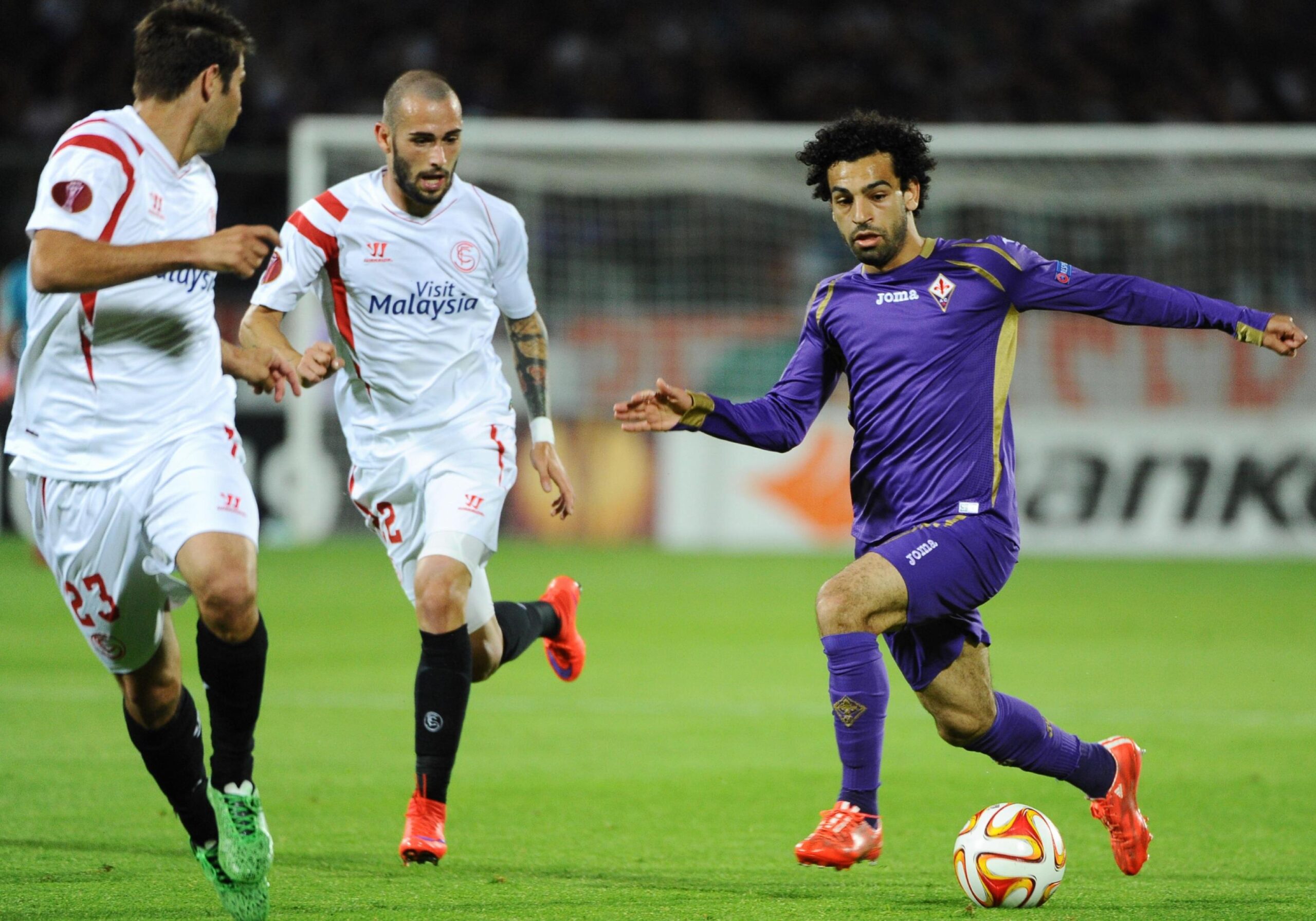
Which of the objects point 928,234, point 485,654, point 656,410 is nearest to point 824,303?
point 656,410

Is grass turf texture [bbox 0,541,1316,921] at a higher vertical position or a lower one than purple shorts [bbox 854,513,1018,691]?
lower

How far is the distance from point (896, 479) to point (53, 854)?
8.59ft

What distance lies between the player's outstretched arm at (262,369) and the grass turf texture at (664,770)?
1297 millimetres

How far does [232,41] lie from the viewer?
4.38 m

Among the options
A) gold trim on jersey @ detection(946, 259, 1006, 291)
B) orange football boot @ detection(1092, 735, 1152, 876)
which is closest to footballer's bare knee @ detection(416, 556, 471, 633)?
gold trim on jersey @ detection(946, 259, 1006, 291)

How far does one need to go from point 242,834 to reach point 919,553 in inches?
73.2

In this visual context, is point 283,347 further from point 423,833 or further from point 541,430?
point 423,833

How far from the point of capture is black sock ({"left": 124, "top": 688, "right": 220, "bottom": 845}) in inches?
171

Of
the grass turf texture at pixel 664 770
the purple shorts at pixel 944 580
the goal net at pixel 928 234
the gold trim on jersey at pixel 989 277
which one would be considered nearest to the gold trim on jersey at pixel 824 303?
the gold trim on jersey at pixel 989 277

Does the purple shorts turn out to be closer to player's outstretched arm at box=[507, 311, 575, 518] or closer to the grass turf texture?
the grass turf texture

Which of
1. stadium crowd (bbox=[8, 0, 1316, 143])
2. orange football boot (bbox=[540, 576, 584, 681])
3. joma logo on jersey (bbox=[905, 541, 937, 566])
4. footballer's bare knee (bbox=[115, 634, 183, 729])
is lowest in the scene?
orange football boot (bbox=[540, 576, 584, 681])

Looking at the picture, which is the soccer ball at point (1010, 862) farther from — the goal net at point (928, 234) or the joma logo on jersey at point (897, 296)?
the goal net at point (928, 234)

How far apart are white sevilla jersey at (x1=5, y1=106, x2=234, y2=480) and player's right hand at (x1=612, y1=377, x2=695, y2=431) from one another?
1085 millimetres

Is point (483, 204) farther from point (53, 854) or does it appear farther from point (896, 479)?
point (53, 854)
